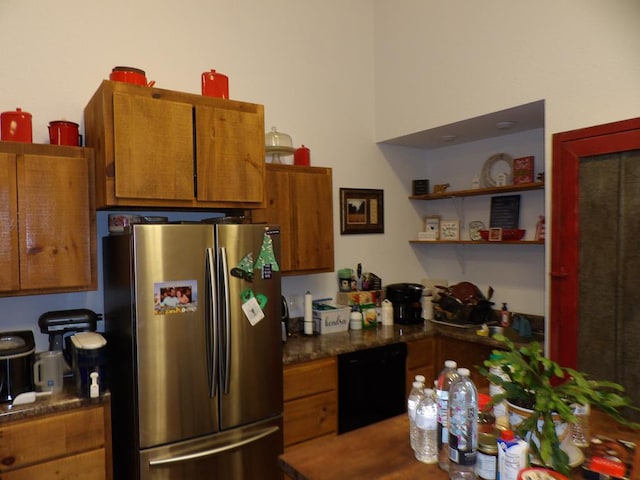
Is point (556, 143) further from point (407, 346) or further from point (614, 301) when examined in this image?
point (407, 346)

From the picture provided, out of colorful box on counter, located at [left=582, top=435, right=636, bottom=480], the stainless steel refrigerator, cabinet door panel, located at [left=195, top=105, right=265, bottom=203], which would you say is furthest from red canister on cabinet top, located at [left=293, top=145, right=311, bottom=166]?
colorful box on counter, located at [left=582, top=435, right=636, bottom=480]

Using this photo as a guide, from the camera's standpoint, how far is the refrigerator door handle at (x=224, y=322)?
2.20m

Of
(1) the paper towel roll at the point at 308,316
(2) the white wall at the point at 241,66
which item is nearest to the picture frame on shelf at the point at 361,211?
(2) the white wall at the point at 241,66

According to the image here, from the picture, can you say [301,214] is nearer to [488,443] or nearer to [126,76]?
[126,76]

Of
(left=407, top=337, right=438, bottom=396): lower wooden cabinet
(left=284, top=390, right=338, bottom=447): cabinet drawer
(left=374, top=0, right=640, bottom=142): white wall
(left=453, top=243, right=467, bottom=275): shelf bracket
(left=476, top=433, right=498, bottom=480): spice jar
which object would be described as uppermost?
(left=374, top=0, right=640, bottom=142): white wall

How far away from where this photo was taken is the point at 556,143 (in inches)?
100

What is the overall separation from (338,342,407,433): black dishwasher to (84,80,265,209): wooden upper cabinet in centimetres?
121

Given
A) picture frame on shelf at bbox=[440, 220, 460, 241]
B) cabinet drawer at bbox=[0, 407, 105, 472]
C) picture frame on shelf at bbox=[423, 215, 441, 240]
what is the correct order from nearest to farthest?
cabinet drawer at bbox=[0, 407, 105, 472], picture frame on shelf at bbox=[440, 220, 460, 241], picture frame on shelf at bbox=[423, 215, 441, 240]

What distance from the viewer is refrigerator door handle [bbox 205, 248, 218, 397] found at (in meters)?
2.17

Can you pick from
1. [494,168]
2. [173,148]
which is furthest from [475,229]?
[173,148]

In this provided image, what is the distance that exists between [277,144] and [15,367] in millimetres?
1891

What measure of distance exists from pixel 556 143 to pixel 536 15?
0.77 m

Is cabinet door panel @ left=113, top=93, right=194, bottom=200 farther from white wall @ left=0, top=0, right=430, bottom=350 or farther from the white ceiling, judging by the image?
the white ceiling

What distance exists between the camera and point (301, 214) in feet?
9.95
